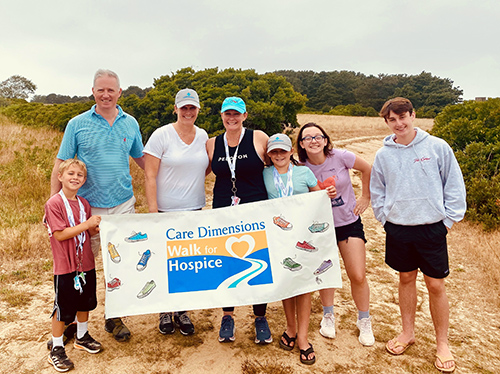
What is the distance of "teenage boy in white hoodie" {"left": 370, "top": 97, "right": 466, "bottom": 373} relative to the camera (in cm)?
339

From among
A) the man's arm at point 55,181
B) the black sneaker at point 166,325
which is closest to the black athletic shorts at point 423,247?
the black sneaker at point 166,325

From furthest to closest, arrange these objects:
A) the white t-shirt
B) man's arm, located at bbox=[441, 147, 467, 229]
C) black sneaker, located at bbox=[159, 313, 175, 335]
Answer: black sneaker, located at bbox=[159, 313, 175, 335]
the white t-shirt
man's arm, located at bbox=[441, 147, 467, 229]

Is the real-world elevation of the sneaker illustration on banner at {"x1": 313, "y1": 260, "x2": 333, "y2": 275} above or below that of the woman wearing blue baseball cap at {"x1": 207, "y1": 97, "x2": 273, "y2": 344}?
below

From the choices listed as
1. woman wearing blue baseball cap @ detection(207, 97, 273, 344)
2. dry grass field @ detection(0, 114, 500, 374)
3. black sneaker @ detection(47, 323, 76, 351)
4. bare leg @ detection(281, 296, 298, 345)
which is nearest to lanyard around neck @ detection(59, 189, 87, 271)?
black sneaker @ detection(47, 323, 76, 351)

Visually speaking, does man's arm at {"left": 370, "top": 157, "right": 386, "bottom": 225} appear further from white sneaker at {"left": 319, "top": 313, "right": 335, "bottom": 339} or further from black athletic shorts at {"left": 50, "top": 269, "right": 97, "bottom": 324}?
black athletic shorts at {"left": 50, "top": 269, "right": 97, "bottom": 324}

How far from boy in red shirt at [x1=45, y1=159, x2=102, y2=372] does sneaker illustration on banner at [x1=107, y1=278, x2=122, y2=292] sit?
11.1 inches

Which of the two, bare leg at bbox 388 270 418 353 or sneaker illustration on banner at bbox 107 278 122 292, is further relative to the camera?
bare leg at bbox 388 270 418 353

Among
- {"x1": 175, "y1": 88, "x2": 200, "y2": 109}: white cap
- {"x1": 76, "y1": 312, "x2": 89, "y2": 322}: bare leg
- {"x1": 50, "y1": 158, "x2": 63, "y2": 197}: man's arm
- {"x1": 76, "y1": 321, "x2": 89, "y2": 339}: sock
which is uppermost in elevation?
{"x1": 175, "y1": 88, "x2": 200, "y2": 109}: white cap

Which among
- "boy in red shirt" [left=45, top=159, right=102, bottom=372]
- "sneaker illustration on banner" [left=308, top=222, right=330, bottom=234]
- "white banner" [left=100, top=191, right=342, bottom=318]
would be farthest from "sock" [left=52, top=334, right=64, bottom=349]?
"sneaker illustration on banner" [left=308, top=222, right=330, bottom=234]

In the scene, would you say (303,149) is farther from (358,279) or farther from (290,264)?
(358,279)

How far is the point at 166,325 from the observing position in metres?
4.18

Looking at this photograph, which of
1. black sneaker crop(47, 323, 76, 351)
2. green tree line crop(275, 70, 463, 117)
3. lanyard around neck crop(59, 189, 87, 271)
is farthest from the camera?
green tree line crop(275, 70, 463, 117)

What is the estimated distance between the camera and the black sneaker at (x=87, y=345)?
377 cm

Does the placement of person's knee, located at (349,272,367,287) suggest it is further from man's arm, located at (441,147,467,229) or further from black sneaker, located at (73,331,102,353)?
black sneaker, located at (73,331,102,353)
